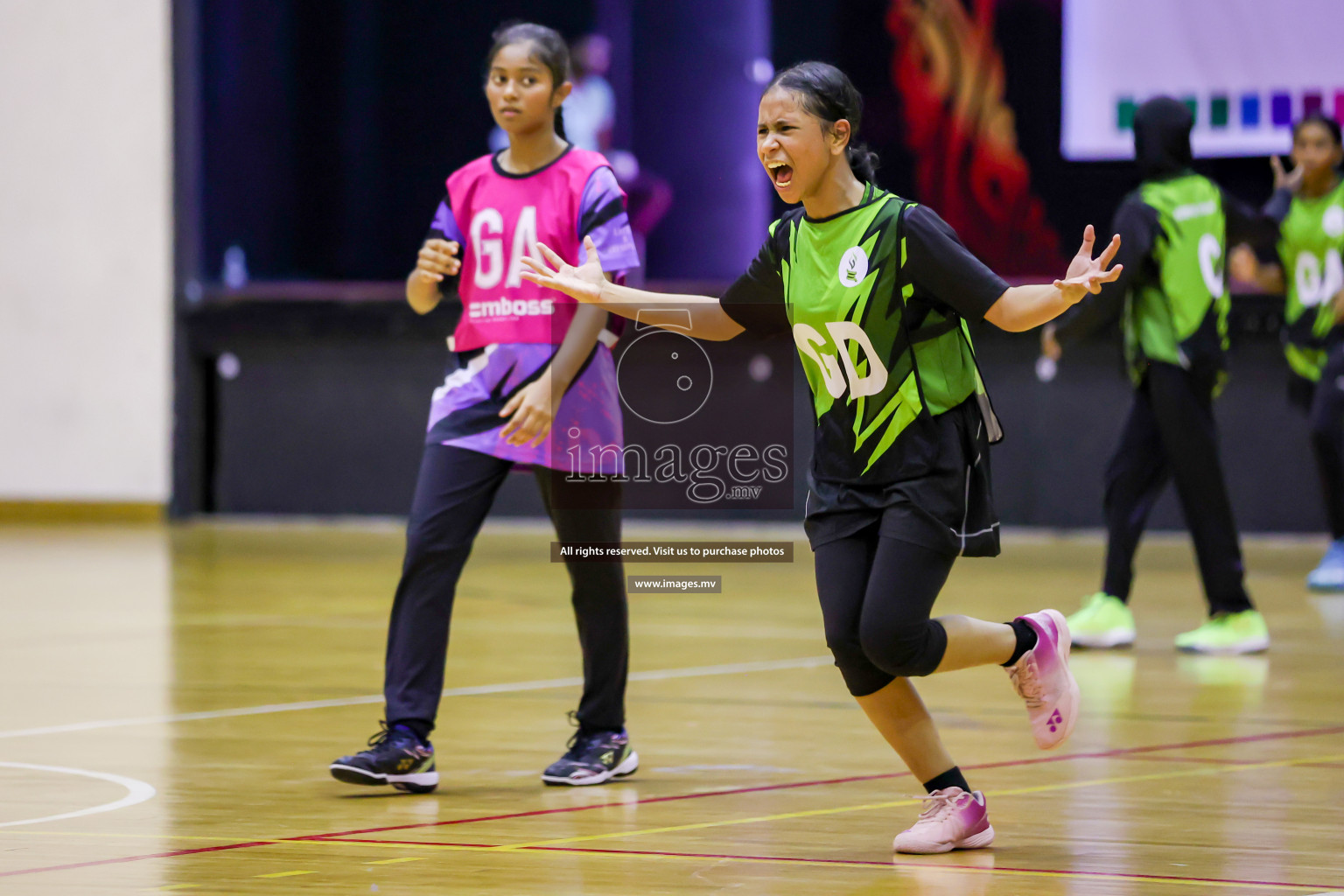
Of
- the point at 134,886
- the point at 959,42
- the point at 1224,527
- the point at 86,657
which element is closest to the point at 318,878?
the point at 134,886

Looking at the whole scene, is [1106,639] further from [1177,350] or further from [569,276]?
[569,276]

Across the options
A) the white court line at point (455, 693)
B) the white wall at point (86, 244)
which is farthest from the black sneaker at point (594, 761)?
the white wall at point (86, 244)

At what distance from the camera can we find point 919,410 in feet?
11.5

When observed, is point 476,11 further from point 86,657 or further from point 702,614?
point 86,657

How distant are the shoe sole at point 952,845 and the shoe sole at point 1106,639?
3.10 metres

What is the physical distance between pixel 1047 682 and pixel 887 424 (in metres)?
0.66

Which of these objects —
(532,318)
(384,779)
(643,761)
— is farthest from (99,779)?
(532,318)

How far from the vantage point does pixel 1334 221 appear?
29.1 feet

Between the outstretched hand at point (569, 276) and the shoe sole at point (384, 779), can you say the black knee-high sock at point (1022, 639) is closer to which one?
the outstretched hand at point (569, 276)

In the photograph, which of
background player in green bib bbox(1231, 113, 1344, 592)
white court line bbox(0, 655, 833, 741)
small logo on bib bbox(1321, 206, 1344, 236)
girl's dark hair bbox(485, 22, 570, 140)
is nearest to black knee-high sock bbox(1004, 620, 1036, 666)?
girl's dark hair bbox(485, 22, 570, 140)

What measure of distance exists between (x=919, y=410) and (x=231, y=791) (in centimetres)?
176

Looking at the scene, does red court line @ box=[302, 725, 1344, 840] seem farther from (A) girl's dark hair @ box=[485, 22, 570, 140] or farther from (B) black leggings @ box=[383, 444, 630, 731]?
(A) girl's dark hair @ box=[485, 22, 570, 140]

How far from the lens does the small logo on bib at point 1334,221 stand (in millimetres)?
8875

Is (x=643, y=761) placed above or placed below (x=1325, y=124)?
below
